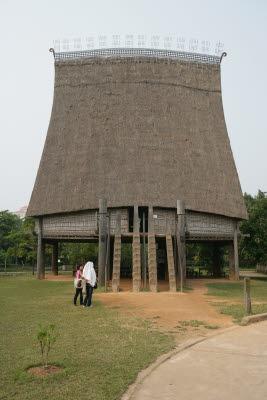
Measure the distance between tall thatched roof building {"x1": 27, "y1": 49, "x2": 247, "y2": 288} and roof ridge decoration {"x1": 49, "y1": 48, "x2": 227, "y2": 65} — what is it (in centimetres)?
7

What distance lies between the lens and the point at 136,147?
18.6m

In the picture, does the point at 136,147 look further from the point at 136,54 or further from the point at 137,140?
the point at 136,54

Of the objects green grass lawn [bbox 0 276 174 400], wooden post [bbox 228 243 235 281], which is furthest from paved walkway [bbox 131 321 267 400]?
wooden post [bbox 228 243 235 281]

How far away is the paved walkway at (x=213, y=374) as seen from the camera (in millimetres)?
3512

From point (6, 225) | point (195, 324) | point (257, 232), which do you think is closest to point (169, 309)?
point (195, 324)

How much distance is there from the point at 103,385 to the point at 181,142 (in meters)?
16.7

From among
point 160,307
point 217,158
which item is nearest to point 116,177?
point 217,158

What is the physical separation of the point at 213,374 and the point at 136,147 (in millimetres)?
15443

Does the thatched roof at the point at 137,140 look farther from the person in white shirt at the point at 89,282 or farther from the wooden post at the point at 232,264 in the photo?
the person in white shirt at the point at 89,282

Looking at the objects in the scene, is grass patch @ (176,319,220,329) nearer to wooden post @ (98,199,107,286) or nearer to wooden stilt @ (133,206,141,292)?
wooden stilt @ (133,206,141,292)

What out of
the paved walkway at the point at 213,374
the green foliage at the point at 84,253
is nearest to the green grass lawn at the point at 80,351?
the paved walkway at the point at 213,374

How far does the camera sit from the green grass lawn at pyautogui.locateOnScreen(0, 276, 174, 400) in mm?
3805

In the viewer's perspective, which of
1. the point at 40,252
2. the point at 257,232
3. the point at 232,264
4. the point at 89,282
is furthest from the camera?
the point at 257,232

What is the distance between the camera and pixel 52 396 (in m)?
3.62
